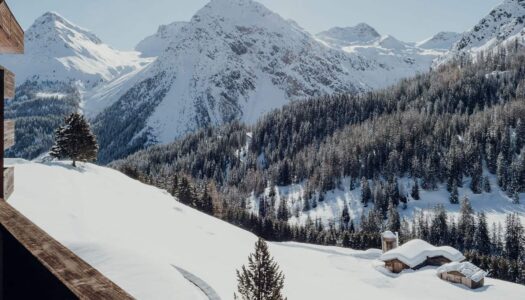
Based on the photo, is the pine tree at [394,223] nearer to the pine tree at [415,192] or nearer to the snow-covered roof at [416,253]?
the pine tree at [415,192]

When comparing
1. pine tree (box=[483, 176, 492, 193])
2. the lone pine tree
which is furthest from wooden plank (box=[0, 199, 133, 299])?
pine tree (box=[483, 176, 492, 193])

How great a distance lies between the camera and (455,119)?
18038 centimetres

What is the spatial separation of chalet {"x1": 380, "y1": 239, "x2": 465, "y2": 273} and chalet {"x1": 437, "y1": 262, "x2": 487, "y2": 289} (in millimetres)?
5162

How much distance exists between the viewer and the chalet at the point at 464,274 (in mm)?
50250

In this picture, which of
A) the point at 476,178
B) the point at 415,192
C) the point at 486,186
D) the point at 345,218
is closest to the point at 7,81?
the point at 345,218

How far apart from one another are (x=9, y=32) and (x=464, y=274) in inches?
2238

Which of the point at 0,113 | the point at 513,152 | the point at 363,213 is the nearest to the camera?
the point at 0,113

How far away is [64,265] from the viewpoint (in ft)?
6.62

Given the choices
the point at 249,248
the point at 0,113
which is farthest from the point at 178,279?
the point at 249,248

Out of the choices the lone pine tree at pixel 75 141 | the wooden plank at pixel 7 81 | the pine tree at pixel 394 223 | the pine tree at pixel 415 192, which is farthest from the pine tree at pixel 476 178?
the wooden plank at pixel 7 81

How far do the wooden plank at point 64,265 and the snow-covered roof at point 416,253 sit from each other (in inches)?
2395

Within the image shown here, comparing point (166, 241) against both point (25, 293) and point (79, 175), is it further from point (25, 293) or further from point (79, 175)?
point (25, 293)

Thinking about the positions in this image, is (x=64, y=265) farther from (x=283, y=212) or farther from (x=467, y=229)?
(x=283, y=212)

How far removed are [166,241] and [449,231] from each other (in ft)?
323
